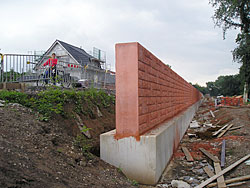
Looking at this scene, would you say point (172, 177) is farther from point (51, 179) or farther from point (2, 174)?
point (2, 174)

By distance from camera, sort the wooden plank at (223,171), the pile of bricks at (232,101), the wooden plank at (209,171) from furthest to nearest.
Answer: the pile of bricks at (232,101), the wooden plank at (209,171), the wooden plank at (223,171)

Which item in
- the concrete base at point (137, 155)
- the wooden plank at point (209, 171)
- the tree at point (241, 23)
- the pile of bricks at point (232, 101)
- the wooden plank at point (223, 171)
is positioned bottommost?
the wooden plank at point (209, 171)

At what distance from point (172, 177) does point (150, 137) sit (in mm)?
1253

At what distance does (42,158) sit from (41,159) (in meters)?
0.04

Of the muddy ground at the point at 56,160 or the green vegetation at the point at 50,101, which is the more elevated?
the green vegetation at the point at 50,101

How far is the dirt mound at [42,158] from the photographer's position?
2330 mm

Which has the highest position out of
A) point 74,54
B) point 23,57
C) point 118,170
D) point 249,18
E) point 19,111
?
point 249,18

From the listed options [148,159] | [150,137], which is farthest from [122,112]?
[148,159]

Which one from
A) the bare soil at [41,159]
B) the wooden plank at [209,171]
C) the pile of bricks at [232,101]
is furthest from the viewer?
the pile of bricks at [232,101]

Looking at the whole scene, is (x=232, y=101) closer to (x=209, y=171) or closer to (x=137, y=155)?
(x=209, y=171)

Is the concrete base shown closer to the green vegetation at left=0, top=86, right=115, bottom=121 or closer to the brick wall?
the brick wall

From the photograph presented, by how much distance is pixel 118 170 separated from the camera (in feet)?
12.9

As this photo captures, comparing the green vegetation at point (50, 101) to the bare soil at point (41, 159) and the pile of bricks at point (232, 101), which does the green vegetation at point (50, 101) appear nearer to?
the bare soil at point (41, 159)

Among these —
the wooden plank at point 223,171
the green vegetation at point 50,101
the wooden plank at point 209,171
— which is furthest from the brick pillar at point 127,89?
the wooden plank at point 209,171
